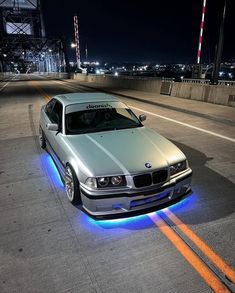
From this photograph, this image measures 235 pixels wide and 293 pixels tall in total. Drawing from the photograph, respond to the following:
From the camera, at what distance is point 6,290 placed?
8.80 feet

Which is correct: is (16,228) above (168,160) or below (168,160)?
below

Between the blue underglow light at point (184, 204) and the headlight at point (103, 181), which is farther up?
the headlight at point (103, 181)

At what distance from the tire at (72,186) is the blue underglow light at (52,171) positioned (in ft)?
2.34

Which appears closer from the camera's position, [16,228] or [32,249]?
[32,249]

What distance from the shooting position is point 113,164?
3693mm

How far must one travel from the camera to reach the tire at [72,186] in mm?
3929

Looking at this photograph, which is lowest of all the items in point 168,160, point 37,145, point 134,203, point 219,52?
point 37,145

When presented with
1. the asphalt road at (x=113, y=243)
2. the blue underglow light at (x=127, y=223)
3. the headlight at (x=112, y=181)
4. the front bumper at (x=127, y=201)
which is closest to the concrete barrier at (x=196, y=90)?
the asphalt road at (x=113, y=243)

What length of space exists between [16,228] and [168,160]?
229cm

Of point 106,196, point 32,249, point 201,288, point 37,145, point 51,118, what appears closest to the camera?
point 201,288

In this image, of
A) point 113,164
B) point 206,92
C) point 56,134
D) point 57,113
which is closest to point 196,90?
point 206,92

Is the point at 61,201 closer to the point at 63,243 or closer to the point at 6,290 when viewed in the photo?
the point at 63,243

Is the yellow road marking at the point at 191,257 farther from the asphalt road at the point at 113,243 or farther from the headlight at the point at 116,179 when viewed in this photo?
the headlight at the point at 116,179

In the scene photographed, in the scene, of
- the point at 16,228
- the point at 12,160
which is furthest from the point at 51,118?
the point at 16,228
